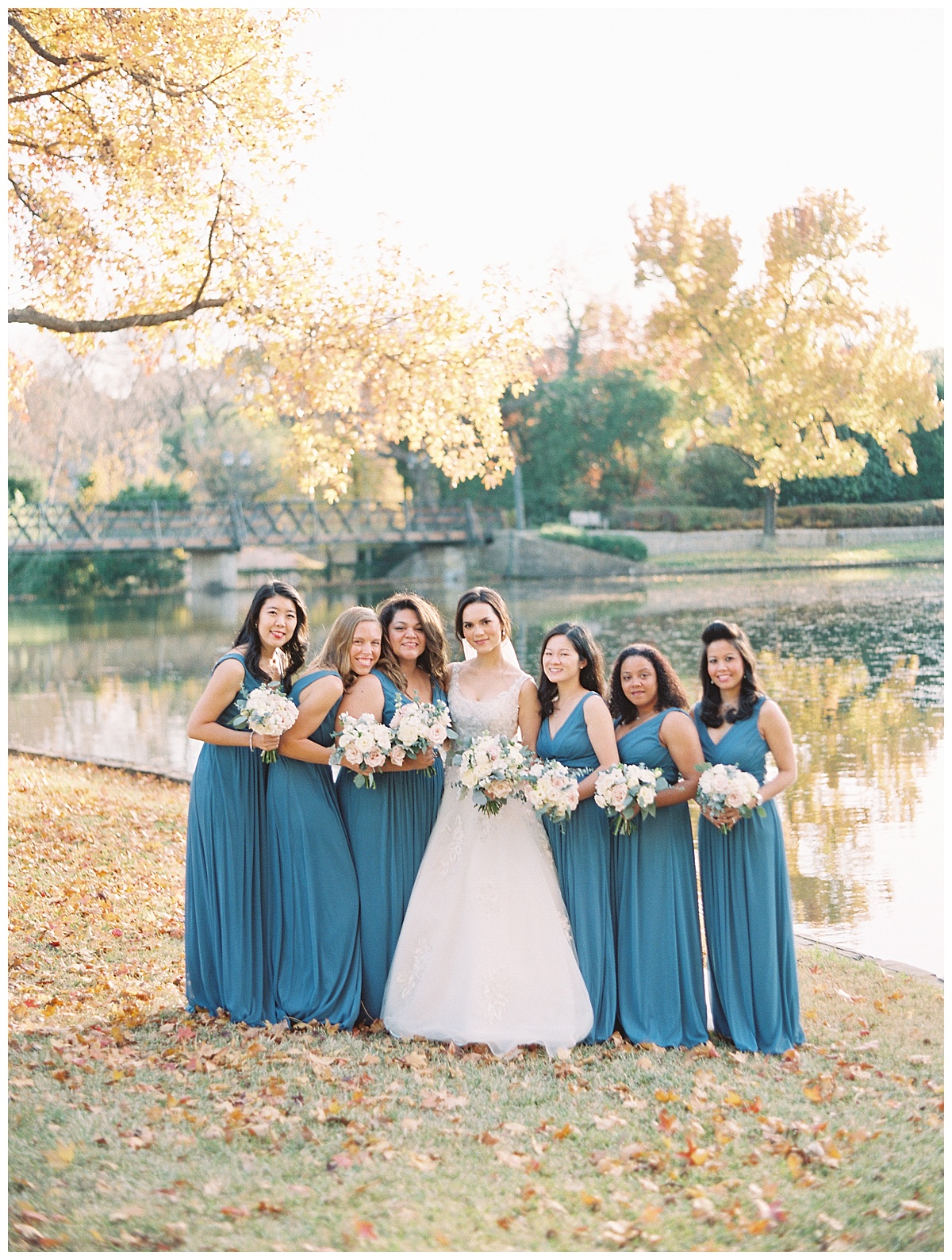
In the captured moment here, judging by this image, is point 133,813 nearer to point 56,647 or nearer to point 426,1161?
point 426,1161

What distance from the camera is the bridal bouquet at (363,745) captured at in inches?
218

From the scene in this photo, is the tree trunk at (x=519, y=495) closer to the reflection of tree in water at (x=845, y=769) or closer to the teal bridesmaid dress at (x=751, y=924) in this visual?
the reflection of tree in water at (x=845, y=769)

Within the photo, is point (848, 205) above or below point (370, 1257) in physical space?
above

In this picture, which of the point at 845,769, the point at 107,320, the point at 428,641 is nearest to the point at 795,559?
the point at 845,769

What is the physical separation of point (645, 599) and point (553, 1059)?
28598mm

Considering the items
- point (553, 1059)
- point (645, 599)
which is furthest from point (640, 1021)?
point (645, 599)

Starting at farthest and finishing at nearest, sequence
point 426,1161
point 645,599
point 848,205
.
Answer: point 848,205 < point 645,599 < point 426,1161

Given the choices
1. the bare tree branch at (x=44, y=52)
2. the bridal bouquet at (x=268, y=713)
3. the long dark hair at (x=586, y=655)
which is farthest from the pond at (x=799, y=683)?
the bare tree branch at (x=44, y=52)

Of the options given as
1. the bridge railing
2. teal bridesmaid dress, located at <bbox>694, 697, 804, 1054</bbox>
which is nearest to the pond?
the bridge railing

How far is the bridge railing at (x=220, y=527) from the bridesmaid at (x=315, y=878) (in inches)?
1231

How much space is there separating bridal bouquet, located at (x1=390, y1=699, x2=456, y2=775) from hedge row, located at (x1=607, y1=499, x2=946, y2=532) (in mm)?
36445

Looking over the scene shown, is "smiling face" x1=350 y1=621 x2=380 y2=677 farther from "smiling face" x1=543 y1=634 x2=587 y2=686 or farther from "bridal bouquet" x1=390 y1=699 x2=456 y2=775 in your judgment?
"smiling face" x1=543 y1=634 x2=587 y2=686

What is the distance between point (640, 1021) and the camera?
5637 millimetres

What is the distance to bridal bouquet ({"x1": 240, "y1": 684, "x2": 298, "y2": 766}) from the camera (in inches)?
217
